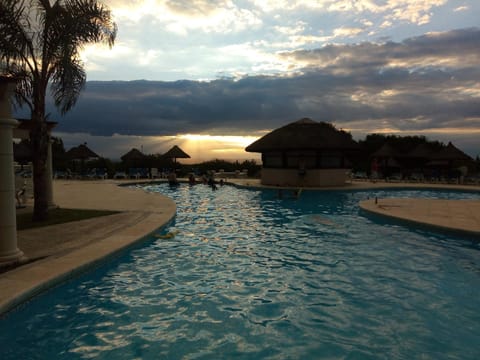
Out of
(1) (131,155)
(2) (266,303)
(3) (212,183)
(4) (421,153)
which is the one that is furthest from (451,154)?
(2) (266,303)

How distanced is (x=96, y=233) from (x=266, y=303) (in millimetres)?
5360

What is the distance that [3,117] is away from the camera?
598 cm

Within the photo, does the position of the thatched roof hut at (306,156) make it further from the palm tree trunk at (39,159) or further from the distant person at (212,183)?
the palm tree trunk at (39,159)

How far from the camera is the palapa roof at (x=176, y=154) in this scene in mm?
35156

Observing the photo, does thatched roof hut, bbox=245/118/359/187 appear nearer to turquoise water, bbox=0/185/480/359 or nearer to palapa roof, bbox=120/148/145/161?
palapa roof, bbox=120/148/145/161

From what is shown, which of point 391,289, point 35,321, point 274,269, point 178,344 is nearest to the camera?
point 178,344

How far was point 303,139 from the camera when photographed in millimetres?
25078

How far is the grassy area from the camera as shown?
9953 millimetres

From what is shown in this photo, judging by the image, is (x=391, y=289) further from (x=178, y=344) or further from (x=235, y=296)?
(x=178, y=344)

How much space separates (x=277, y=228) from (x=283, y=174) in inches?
554

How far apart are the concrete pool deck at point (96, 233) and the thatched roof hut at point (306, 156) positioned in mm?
8934

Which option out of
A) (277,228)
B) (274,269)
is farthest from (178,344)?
(277,228)

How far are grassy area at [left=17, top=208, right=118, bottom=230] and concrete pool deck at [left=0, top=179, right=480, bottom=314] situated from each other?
1.56ft

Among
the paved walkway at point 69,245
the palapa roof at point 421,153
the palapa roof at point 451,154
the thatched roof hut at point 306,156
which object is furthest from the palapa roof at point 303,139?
the paved walkway at point 69,245
